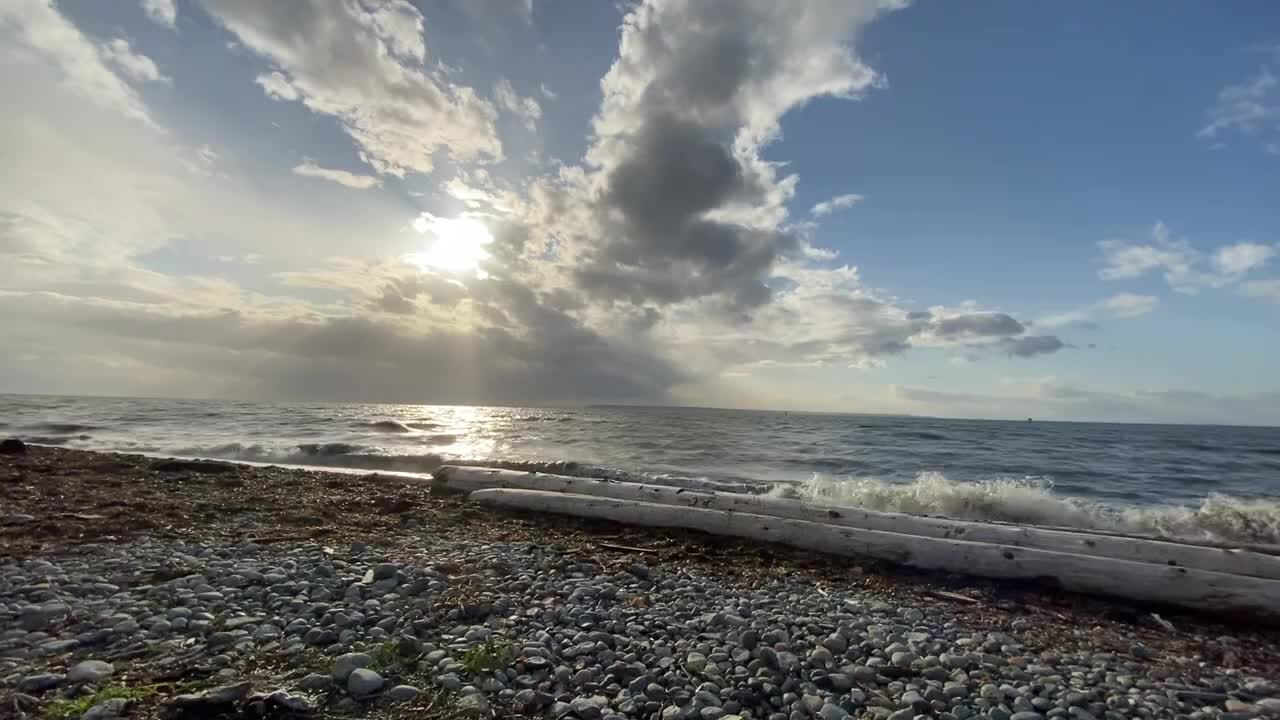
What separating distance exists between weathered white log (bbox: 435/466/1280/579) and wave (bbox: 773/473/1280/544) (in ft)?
11.4

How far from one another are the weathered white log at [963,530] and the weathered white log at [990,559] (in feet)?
1.48

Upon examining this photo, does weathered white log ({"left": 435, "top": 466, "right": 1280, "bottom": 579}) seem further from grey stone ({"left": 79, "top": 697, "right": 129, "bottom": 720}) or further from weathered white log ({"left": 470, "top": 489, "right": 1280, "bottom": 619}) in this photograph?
grey stone ({"left": 79, "top": 697, "right": 129, "bottom": 720})

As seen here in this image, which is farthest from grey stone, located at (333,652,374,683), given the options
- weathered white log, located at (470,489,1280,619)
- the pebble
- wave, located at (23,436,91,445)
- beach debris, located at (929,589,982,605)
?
wave, located at (23,436,91,445)

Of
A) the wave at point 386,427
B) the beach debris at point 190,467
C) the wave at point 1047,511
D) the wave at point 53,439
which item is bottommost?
the wave at point 1047,511

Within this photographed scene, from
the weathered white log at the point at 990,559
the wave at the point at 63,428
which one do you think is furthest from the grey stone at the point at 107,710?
the wave at the point at 63,428

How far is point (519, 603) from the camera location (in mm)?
5117

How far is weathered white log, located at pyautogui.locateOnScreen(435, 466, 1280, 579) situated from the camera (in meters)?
6.84

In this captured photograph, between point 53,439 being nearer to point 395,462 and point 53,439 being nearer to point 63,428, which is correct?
point 63,428

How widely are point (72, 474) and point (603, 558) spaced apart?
11324mm

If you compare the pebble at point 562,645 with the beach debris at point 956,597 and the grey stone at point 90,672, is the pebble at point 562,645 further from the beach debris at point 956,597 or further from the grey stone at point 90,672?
the beach debris at point 956,597

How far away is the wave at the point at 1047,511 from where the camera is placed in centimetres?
1148

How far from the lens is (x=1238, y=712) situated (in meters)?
3.90

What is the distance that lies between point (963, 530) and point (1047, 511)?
6220 millimetres

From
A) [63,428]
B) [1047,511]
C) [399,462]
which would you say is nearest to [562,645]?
[1047,511]
